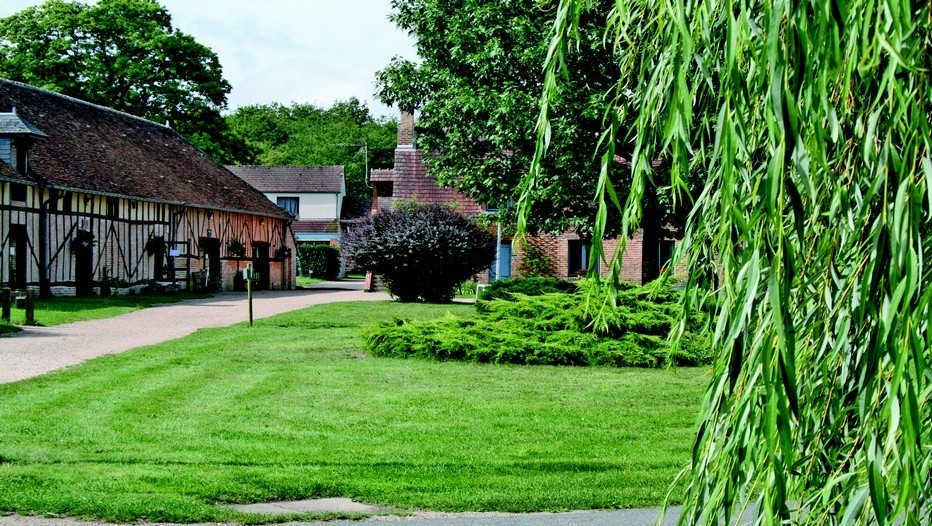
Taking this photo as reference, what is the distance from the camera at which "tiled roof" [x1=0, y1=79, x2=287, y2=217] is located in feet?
115

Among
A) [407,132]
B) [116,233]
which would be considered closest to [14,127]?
[116,233]

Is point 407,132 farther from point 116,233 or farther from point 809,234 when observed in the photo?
point 809,234

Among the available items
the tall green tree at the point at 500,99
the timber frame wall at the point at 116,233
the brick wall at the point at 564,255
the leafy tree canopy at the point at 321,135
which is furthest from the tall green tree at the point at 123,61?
the leafy tree canopy at the point at 321,135

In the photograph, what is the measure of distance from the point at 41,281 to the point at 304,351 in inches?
684

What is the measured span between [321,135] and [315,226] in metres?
27.9

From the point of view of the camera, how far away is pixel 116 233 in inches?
1443

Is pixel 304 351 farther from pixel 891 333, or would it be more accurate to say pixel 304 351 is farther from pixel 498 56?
pixel 891 333

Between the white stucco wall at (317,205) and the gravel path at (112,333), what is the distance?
37292 mm

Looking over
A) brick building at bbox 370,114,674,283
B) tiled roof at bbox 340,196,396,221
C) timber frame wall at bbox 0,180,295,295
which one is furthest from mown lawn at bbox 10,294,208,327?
tiled roof at bbox 340,196,396,221

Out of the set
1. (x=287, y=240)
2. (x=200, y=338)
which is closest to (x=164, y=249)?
(x=287, y=240)

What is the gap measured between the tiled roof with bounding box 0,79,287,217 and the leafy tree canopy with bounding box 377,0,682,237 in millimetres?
12999

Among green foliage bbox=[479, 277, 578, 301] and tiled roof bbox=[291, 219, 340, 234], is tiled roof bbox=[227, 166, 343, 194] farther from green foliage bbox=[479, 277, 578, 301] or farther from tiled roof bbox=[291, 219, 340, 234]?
green foliage bbox=[479, 277, 578, 301]

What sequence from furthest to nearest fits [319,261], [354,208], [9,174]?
[354,208] < [319,261] < [9,174]

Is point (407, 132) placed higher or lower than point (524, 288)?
higher
